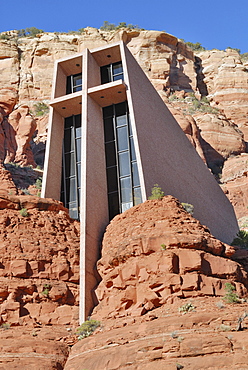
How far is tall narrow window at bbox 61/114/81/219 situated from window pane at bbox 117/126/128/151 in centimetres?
239

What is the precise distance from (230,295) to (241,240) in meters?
21.1

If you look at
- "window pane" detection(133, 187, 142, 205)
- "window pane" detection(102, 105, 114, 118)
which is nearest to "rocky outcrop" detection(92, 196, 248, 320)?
"window pane" detection(133, 187, 142, 205)

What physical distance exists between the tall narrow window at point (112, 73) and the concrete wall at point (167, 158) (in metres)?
0.77

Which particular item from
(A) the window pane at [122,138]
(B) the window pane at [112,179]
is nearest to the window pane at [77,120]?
(A) the window pane at [122,138]

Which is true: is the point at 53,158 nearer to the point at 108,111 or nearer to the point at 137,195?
the point at 108,111

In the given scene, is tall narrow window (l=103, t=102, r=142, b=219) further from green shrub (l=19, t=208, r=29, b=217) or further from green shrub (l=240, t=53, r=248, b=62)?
green shrub (l=240, t=53, r=248, b=62)

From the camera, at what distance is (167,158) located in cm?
3272

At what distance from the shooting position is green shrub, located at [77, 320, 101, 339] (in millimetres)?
21266

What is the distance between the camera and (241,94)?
67.7m

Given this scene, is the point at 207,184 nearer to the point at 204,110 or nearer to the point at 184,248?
the point at 184,248

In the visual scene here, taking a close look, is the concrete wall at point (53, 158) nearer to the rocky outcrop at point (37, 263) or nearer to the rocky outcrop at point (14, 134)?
the rocky outcrop at point (37, 263)

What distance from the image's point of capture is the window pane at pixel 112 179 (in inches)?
1190

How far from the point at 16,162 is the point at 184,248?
25.0 metres

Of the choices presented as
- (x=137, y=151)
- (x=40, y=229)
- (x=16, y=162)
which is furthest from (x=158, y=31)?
(x=40, y=229)
